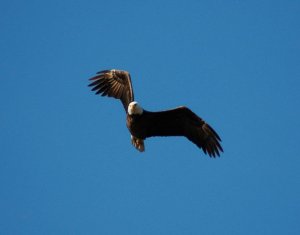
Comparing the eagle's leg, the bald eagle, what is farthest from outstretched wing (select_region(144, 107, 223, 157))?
the eagle's leg

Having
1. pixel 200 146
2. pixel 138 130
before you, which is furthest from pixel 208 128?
pixel 138 130

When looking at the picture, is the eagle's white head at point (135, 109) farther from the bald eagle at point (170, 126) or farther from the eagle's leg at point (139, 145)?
the eagle's leg at point (139, 145)

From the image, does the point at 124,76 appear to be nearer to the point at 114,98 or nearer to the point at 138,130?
the point at 114,98

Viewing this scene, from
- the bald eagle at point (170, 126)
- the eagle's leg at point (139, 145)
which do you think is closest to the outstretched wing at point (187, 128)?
the bald eagle at point (170, 126)

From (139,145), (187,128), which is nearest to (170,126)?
(187,128)

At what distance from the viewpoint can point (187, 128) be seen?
13375 millimetres

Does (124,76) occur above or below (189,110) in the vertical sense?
above

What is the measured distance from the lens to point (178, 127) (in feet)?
43.9

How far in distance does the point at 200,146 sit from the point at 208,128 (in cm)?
39

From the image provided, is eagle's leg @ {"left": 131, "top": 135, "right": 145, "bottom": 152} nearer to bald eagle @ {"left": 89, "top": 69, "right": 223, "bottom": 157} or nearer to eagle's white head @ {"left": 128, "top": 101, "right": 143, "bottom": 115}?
bald eagle @ {"left": 89, "top": 69, "right": 223, "bottom": 157}

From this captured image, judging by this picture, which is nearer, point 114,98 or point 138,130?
point 138,130

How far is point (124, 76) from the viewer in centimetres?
1412

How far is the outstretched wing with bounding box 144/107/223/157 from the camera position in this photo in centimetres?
1320

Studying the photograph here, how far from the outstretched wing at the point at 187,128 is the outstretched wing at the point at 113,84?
960 mm
